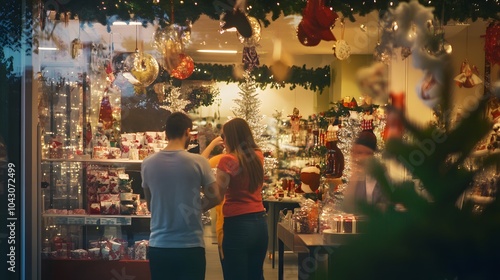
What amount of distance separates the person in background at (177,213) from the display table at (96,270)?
6.98 feet

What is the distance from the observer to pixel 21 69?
4836mm

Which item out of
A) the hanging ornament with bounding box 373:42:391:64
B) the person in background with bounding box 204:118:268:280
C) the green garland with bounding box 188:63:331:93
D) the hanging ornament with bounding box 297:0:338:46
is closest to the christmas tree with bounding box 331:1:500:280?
the person in background with bounding box 204:118:268:280

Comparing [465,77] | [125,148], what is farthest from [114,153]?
[465,77]

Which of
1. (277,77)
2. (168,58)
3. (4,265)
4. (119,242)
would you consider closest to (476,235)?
(4,265)

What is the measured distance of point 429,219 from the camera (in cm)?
78

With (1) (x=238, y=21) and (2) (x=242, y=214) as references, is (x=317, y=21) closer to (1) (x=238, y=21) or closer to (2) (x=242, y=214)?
(1) (x=238, y=21)

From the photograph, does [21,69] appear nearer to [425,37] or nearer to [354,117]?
[354,117]

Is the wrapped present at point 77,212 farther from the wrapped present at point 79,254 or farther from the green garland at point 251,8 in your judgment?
the green garland at point 251,8

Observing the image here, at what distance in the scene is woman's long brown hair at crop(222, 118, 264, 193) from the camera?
4.49 metres

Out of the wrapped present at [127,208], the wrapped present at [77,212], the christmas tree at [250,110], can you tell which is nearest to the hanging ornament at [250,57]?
the wrapped present at [127,208]

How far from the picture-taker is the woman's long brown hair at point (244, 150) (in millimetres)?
4488

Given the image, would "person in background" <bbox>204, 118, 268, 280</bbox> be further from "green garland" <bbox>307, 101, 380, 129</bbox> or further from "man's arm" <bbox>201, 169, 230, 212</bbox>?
"green garland" <bbox>307, 101, 380, 129</bbox>

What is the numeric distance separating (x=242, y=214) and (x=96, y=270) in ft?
6.63

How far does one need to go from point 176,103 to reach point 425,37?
7608 mm
